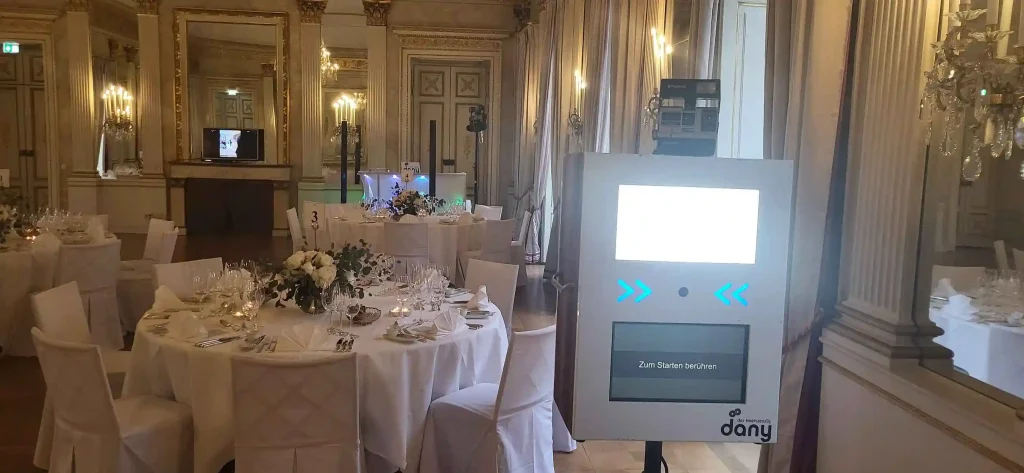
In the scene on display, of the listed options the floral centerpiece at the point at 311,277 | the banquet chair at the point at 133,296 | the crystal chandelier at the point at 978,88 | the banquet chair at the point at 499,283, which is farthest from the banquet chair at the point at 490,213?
the crystal chandelier at the point at 978,88

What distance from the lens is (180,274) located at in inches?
180

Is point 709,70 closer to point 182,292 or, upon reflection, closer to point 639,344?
point 639,344

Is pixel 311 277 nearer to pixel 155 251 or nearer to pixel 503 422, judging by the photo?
pixel 503 422

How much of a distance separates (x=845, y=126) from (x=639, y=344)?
4.42ft

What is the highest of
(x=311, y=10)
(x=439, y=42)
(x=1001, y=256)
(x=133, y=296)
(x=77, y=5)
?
(x=311, y=10)

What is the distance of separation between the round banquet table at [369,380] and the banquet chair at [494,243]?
4.25m

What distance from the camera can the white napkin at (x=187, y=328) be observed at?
10.7ft

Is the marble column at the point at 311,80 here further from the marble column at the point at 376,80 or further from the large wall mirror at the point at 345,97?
the large wall mirror at the point at 345,97

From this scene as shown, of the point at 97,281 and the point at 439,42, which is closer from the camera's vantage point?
the point at 97,281

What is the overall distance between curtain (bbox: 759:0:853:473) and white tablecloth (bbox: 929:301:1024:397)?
1.47 feet

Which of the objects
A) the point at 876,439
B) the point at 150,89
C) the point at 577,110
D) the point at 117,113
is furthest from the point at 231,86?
the point at 876,439

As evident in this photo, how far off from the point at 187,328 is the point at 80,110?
11846mm

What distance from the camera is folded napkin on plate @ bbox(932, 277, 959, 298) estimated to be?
104 inches

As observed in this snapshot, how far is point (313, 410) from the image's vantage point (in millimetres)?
2875
